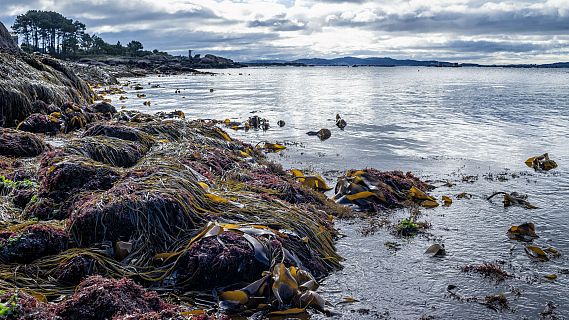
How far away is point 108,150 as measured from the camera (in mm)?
7648

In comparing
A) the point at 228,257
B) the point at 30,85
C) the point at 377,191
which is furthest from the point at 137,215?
the point at 30,85

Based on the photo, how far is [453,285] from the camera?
5145 mm

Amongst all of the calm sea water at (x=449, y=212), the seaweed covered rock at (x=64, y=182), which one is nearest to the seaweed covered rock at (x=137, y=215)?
the seaweed covered rock at (x=64, y=182)

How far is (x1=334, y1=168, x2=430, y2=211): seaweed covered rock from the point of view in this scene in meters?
7.97

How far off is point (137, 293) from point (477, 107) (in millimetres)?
26023

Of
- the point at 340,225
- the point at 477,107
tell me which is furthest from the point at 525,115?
the point at 340,225

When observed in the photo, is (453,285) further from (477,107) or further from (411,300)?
(477,107)

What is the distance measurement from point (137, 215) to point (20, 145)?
13.9 feet

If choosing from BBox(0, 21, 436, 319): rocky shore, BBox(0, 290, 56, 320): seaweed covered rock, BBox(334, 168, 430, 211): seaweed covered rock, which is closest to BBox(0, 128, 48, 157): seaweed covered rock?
BBox(0, 21, 436, 319): rocky shore

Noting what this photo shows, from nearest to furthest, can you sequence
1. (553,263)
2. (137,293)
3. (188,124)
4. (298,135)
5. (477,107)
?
1. (137,293)
2. (553,263)
3. (188,124)
4. (298,135)
5. (477,107)

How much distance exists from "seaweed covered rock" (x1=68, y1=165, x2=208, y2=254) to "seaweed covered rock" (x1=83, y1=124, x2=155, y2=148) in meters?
3.31

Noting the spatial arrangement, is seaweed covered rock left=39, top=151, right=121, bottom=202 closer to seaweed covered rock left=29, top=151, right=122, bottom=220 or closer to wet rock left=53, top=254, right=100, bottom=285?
seaweed covered rock left=29, top=151, right=122, bottom=220

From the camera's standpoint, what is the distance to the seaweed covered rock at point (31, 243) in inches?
184

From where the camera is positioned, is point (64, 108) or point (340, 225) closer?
point (340, 225)
